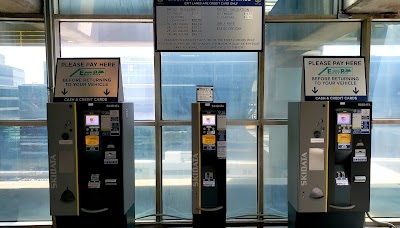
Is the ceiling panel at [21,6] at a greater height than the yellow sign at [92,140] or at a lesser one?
greater

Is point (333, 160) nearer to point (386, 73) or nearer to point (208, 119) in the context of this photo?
point (208, 119)

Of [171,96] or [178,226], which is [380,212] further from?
[171,96]

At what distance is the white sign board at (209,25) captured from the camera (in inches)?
127

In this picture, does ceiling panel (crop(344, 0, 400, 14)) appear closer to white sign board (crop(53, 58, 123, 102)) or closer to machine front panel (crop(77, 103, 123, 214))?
white sign board (crop(53, 58, 123, 102))

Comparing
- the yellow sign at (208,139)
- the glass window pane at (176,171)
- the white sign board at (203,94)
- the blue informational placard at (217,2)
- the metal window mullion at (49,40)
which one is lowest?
the glass window pane at (176,171)

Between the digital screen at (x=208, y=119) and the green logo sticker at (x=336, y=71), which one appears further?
the green logo sticker at (x=336, y=71)

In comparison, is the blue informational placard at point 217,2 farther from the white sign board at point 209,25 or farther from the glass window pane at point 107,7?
the glass window pane at point 107,7

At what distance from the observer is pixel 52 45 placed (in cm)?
340

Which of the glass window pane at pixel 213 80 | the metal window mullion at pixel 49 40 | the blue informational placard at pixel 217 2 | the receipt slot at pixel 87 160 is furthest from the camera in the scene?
the glass window pane at pixel 213 80

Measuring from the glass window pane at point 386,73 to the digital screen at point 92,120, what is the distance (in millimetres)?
3293

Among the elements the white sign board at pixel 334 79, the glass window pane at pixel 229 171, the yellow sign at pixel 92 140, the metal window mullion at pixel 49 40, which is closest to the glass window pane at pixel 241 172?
the glass window pane at pixel 229 171

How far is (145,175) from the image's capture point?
11.8 ft

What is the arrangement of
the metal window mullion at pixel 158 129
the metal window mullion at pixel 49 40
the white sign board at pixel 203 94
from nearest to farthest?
the white sign board at pixel 203 94, the metal window mullion at pixel 49 40, the metal window mullion at pixel 158 129

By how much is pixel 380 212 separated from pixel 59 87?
411 centimetres
